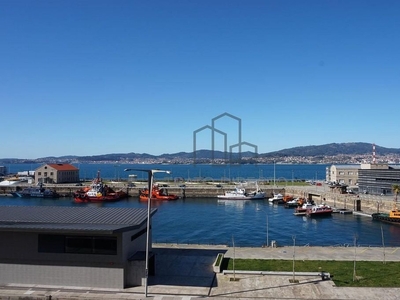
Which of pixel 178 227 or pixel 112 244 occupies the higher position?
pixel 112 244

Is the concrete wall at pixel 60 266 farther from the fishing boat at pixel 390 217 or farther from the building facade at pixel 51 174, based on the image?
the building facade at pixel 51 174

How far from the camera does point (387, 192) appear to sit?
2164 inches

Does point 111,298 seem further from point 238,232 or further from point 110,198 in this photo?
point 110,198

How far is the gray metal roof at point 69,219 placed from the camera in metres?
15.0

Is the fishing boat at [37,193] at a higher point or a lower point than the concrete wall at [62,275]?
lower

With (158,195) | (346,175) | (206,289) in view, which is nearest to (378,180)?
(346,175)

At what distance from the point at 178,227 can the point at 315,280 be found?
2621cm

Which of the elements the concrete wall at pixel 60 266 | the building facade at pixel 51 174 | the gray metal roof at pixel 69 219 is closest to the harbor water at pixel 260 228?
the gray metal roof at pixel 69 219

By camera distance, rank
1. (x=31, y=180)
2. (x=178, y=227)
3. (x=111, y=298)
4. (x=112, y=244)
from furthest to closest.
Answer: (x=31, y=180), (x=178, y=227), (x=112, y=244), (x=111, y=298)

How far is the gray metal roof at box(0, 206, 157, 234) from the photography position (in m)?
15.0

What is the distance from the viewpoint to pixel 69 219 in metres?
16.6


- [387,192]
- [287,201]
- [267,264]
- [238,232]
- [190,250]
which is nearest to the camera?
[267,264]

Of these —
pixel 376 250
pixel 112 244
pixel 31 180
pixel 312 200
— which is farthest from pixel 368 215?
pixel 31 180

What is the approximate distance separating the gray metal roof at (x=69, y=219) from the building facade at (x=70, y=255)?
4cm
